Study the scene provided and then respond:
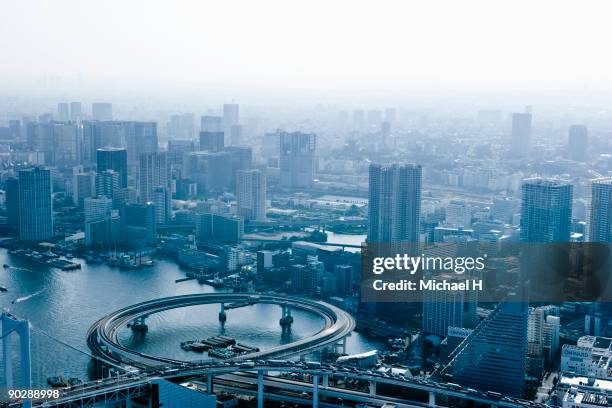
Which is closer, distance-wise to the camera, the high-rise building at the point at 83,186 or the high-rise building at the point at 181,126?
the high-rise building at the point at 83,186

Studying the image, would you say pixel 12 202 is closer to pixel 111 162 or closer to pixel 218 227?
pixel 111 162

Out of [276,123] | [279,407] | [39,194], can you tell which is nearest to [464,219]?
[39,194]

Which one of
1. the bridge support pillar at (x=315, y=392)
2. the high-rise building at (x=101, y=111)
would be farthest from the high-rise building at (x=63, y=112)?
the bridge support pillar at (x=315, y=392)

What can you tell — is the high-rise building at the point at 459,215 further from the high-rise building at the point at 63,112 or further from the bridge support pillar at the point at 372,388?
the high-rise building at the point at 63,112

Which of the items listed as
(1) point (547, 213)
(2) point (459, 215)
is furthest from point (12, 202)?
(1) point (547, 213)

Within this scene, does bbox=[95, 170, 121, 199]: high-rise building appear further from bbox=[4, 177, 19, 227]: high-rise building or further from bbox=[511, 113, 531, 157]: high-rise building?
bbox=[511, 113, 531, 157]: high-rise building

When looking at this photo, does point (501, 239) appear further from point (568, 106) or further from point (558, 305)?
point (568, 106)
